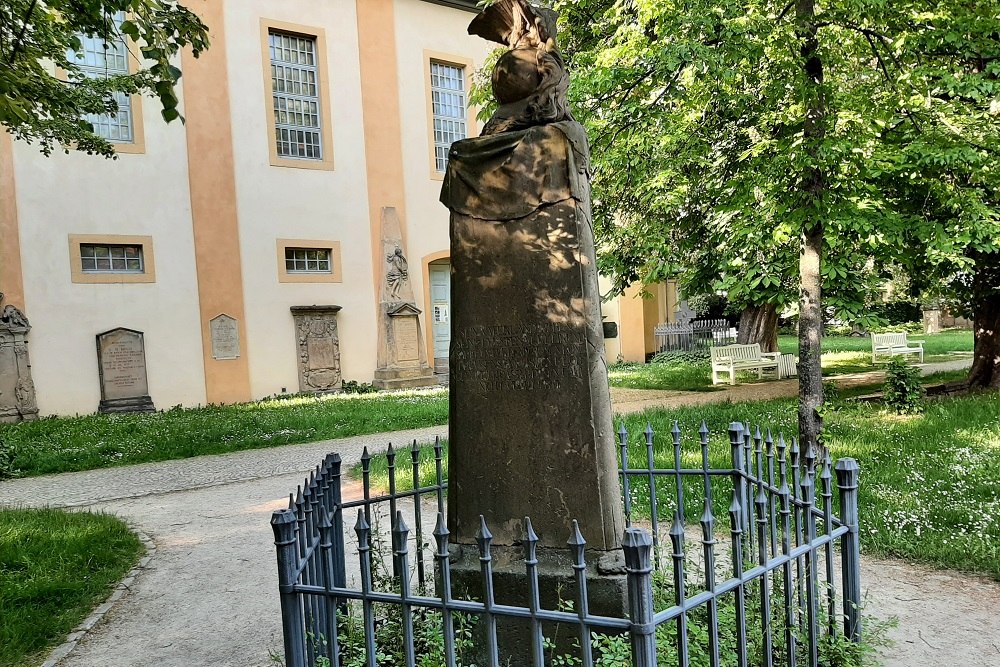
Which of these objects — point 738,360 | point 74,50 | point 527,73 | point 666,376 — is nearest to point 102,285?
point 74,50

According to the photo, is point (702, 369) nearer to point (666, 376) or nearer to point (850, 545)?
point (666, 376)

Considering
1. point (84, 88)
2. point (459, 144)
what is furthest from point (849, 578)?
point (84, 88)

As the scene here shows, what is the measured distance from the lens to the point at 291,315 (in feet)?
55.5

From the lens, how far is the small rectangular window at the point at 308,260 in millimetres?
17203

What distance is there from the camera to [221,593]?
4.64m

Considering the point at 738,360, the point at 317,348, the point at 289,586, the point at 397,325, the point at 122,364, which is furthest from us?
the point at 397,325

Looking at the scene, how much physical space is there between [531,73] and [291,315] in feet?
48.3

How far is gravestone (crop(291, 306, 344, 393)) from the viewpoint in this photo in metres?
17.0

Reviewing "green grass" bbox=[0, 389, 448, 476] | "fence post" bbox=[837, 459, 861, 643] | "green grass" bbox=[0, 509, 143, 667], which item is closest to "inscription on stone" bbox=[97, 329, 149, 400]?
"green grass" bbox=[0, 389, 448, 476]

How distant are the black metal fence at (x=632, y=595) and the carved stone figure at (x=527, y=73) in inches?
74.4

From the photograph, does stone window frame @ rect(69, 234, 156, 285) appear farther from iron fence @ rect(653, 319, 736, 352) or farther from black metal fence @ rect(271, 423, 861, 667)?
iron fence @ rect(653, 319, 736, 352)

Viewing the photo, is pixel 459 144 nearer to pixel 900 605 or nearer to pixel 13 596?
pixel 900 605

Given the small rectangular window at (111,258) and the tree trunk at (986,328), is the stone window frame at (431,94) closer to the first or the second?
the small rectangular window at (111,258)

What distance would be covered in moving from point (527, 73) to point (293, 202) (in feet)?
49.0
